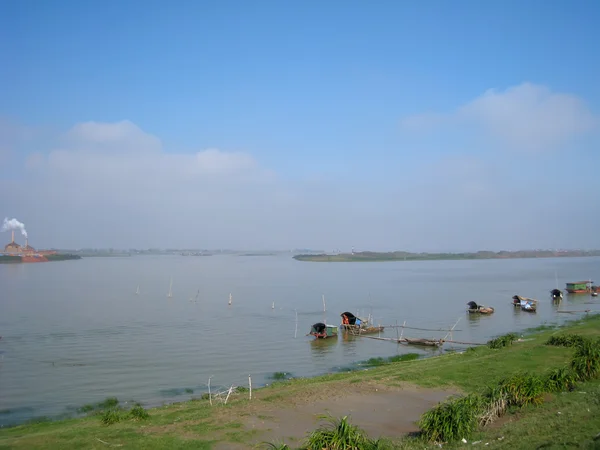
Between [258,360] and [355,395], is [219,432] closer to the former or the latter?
[355,395]

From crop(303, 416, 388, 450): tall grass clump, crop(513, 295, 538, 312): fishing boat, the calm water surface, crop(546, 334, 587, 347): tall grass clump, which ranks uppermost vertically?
crop(303, 416, 388, 450): tall grass clump

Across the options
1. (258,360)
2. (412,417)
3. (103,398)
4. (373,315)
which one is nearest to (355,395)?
(412,417)

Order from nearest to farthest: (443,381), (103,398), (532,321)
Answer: (443,381), (103,398), (532,321)

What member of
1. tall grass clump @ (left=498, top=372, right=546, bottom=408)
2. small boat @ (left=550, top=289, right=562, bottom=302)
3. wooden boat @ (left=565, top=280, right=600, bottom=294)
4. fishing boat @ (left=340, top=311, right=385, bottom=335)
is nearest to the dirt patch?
tall grass clump @ (left=498, top=372, right=546, bottom=408)

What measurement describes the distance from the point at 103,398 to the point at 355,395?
9194 millimetres

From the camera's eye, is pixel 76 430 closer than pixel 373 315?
Yes

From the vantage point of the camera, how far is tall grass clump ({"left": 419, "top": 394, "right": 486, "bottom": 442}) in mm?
8695

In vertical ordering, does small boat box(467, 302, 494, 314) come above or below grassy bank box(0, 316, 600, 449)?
below

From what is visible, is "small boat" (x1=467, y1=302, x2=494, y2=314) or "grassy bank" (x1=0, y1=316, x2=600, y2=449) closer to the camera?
"grassy bank" (x1=0, y1=316, x2=600, y2=449)

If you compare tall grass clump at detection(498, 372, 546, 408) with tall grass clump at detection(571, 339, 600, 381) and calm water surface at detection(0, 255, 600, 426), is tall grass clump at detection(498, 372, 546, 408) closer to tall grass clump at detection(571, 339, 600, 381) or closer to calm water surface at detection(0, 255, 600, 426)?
tall grass clump at detection(571, 339, 600, 381)

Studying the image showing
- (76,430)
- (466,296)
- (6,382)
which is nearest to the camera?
(76,430)

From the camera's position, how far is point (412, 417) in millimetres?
11469

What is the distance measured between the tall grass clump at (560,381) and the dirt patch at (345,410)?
278 cm

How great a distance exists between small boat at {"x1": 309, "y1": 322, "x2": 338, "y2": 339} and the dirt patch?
14276mm
